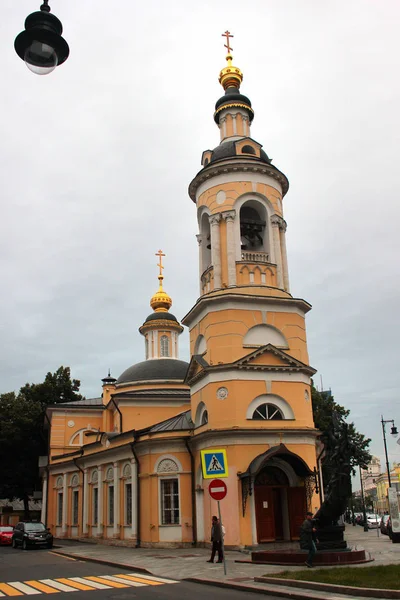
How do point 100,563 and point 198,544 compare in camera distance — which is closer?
point 100,563

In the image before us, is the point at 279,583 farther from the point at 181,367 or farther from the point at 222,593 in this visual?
the point at 181,367

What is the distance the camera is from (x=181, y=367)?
37.8m

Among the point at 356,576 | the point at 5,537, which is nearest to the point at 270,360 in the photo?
the point at 356,576

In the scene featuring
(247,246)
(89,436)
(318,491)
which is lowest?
(318,491)

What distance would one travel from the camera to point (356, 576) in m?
11.9

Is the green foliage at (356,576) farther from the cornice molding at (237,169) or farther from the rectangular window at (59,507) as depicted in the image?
the rectangular window at (59,507)

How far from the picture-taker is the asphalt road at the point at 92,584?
455 inches

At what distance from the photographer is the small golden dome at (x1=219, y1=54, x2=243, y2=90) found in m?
29.7

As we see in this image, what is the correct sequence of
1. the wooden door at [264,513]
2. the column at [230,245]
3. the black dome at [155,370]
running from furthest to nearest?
1. the black dome at [155,370]
2. the column at [230,245]
3. the wooden door at [264,513]

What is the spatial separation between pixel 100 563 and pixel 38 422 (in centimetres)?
2710

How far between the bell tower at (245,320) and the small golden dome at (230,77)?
179 cm

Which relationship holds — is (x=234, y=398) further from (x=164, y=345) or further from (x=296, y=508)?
(x=164, y=345)

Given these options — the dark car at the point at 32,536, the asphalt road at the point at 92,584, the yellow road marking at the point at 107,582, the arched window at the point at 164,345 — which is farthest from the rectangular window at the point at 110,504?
the yellow road marking at the point at 107,582

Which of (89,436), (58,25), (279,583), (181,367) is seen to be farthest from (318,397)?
(58,25)
